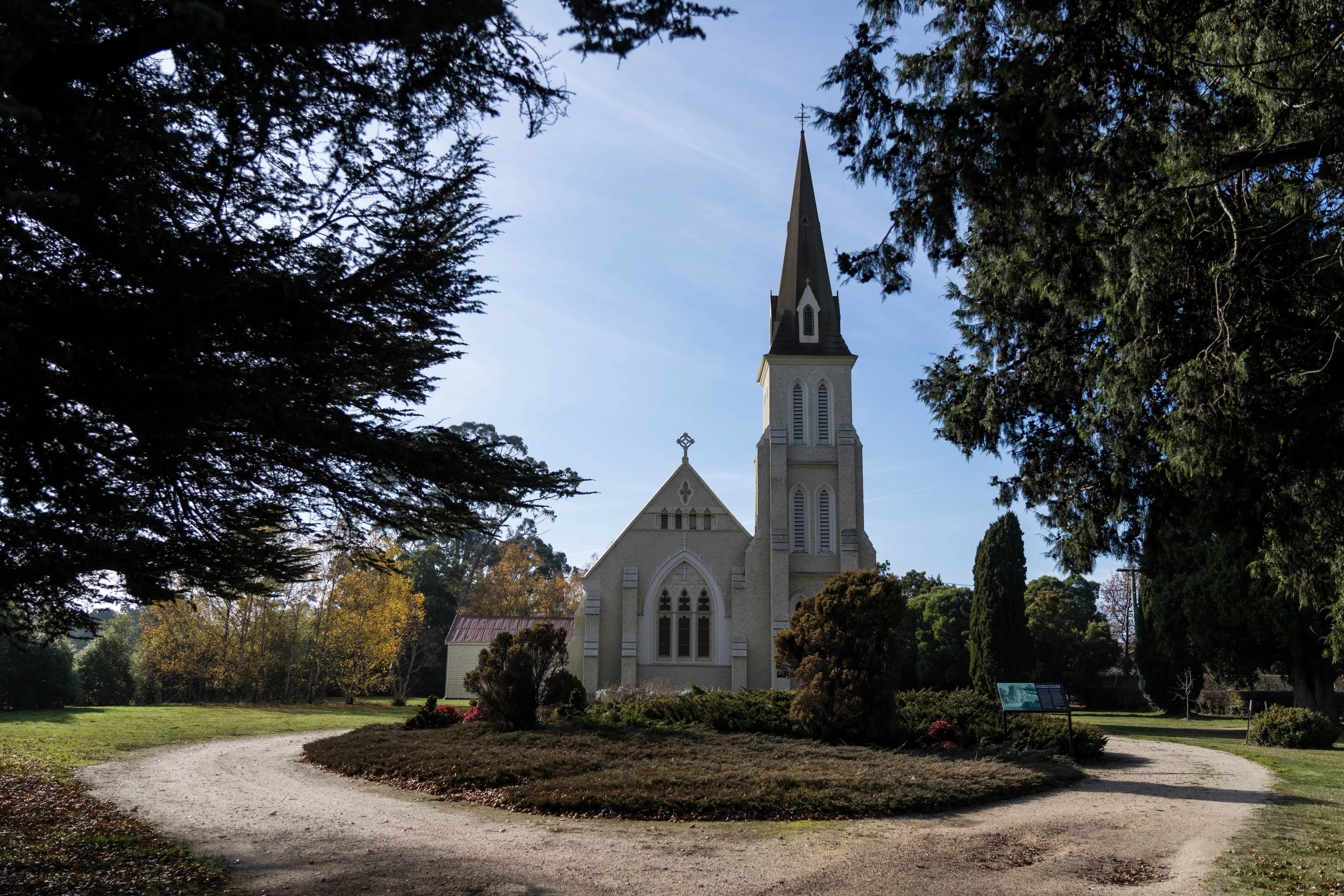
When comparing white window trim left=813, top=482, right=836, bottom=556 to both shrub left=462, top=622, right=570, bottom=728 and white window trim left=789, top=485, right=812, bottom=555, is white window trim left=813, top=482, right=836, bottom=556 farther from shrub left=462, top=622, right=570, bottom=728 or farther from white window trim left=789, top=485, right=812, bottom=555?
shrub left=462, top=622, right=570, bottom=728

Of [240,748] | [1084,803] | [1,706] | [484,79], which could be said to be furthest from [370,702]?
[484,79]

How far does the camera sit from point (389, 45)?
5574mm

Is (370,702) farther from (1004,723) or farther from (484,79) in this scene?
(484,79)

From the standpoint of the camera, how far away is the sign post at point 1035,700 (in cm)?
1593

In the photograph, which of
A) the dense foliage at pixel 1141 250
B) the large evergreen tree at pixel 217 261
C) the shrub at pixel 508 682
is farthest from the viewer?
the shrub at pixel 508 682

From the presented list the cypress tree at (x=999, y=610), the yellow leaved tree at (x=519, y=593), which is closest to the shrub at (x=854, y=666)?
the cypress tree at (x=999, y=610)

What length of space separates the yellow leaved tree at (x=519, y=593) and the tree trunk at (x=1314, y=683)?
35.1 m

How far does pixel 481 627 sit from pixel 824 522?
17.0 meters

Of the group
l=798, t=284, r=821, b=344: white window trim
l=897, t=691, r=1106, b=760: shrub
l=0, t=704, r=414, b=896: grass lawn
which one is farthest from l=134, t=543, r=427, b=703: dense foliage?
l=897, t=691, r=1106, b=760: shrub

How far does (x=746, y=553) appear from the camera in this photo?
32656mm

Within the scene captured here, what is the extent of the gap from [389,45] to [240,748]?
617 inches

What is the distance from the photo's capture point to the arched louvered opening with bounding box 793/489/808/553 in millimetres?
32875

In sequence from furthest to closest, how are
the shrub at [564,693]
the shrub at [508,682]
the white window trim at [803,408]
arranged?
1. the white window trim at [803,408]
2. the shrub at [564,693]
3. the shrub at [508,682]

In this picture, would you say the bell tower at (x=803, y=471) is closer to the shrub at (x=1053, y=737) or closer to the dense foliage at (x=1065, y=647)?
the dense foliage at (x=1065, y=647)
